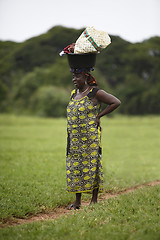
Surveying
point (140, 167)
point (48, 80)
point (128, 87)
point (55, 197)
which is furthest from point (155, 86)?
point (55, 197)

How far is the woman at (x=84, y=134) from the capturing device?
17.6 feet

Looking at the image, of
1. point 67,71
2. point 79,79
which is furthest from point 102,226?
point 67,71

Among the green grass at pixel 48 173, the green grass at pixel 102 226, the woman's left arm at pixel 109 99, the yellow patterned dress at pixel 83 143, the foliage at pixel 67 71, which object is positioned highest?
the foliage at pixel 67 71

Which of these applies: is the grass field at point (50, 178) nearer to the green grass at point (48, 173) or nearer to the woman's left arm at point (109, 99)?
the green grass at point (48, 173)

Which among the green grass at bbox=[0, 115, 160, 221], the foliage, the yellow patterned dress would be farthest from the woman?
the foliage

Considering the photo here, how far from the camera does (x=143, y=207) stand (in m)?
5.03

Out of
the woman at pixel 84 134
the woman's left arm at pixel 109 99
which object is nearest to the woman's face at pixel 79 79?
the woman at pixel 84 134

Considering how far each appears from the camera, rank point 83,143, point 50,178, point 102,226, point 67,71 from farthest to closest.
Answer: point 67,71, point 50,178, point 83,143, point 102,226

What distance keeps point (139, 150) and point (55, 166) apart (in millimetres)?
7042

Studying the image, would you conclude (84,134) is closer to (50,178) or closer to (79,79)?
(79,79)

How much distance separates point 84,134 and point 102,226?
165cm

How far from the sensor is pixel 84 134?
212 inches

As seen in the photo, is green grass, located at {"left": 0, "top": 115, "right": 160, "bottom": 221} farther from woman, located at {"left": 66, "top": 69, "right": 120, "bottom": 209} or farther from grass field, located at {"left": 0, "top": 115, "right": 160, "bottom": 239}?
woman, located at {"left": 66, "top": 69, "right": 120, "bottom": 209}

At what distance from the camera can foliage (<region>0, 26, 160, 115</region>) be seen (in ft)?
140
